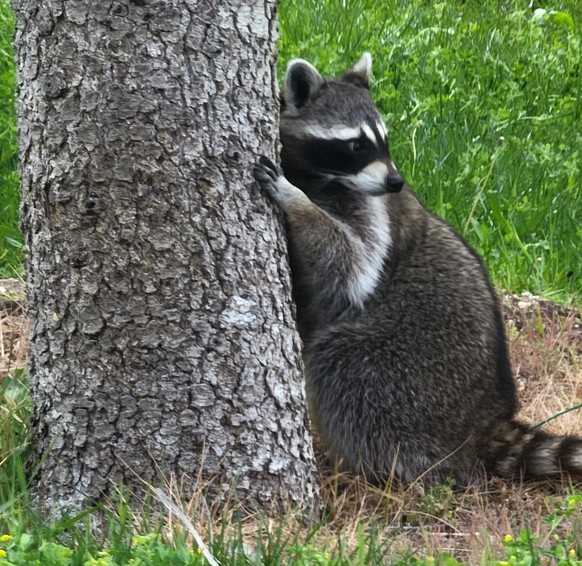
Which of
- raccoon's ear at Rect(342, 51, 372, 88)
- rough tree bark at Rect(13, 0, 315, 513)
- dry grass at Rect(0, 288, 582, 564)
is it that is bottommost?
dry grass at Rect(0, 288, 582, 564)

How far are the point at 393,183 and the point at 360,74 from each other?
0.76m

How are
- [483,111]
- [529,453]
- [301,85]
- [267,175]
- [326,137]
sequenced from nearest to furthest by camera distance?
[267,175] → [529,453] → [326,137] → [301,85] → [483,111]

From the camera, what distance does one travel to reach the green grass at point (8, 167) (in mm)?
5328

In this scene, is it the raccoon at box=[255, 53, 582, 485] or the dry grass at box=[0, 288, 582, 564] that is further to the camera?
the raccoon at box=[255, 53, 582, 485]

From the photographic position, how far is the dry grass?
3.22 m

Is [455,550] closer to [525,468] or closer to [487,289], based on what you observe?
[525,468]

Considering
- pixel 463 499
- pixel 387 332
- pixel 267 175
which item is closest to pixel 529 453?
pixel 463 499

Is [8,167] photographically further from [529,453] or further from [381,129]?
[529,453]

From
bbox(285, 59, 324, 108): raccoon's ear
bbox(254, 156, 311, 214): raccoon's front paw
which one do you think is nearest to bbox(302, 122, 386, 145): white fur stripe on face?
bbox(285, 59, 324, 108): raccoon's ear

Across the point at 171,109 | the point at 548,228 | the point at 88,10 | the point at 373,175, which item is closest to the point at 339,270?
the point at 373,175

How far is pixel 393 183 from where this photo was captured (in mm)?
4188

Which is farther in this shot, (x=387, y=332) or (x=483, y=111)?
(x=483, y=111)

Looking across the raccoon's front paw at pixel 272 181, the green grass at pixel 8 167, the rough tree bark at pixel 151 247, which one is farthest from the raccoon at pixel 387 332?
the green grass at pixel 8 167

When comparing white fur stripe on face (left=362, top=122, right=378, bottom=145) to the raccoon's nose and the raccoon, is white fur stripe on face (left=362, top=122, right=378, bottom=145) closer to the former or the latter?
the raccoon
